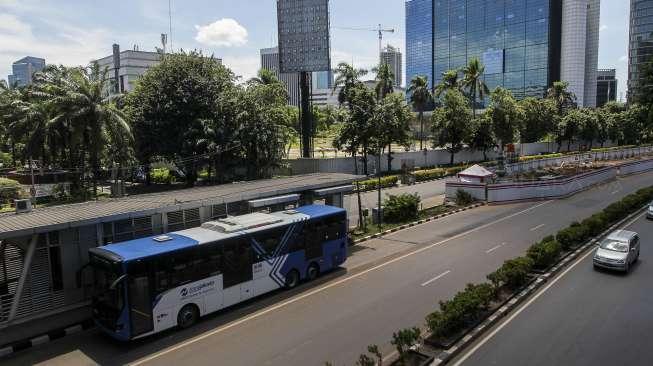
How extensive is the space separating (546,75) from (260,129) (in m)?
131

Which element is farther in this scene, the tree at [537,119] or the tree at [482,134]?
the tree at [537,119]

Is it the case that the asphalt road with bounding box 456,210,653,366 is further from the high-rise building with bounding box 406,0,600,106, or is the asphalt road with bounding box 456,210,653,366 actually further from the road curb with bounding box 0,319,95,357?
the high-rise building with bounding box 406,0,600,106

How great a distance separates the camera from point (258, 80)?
5959cm

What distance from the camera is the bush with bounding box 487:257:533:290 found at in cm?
1702

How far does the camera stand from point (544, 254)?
1988 centimetres

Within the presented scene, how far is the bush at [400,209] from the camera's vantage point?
1256 inches

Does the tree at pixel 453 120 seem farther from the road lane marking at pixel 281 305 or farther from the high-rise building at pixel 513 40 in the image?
the high-rise building at pixel 513 40

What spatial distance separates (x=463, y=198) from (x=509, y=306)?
23.8m

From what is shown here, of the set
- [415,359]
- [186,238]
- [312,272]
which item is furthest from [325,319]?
[186,238]

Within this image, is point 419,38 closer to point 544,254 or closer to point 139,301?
point 544,254

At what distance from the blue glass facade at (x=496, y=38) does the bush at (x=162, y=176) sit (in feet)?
415

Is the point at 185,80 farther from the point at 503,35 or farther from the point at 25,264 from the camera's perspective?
the point at 503,35

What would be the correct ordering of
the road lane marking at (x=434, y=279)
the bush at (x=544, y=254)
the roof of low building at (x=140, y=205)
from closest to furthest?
the roof of low building at (x=140, y=205)
the road lane marking at (x=434, y=279)
the bush at (x=544, y=254)

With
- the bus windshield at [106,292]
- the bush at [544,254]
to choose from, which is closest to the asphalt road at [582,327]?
the bush at [544,254]
